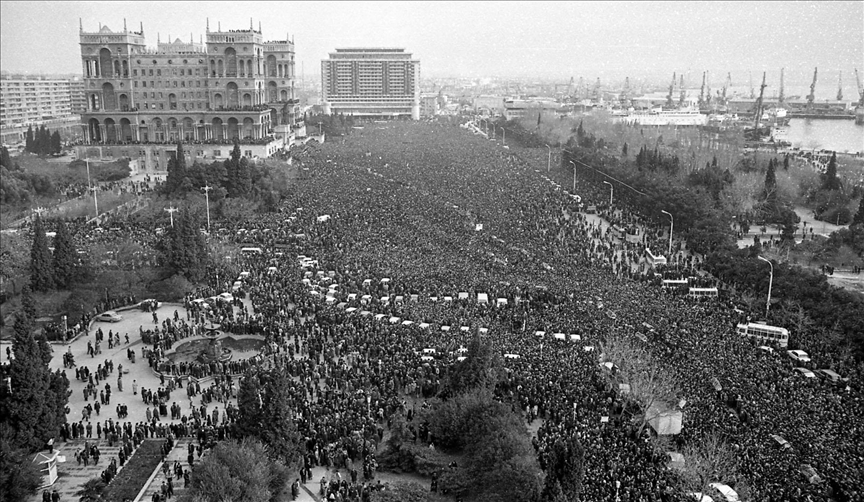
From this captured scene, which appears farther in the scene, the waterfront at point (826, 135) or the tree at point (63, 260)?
the waterfront at point (826, 135)

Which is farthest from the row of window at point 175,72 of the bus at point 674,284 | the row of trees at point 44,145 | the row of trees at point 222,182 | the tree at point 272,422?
the tree at point 272,422

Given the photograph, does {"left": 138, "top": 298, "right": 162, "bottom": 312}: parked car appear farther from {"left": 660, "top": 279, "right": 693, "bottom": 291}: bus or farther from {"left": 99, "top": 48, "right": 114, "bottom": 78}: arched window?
{"left": 99, "top": 48, "right": 114, "bottom": 78}: arched window

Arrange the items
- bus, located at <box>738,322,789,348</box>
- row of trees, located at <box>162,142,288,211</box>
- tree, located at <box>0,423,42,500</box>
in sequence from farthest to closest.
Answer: row of trees, located at <box>162,142,288,211</box>
bus, located at <box>738,322,789,348</box>
tree, located at <box>0,423,42,500</box>

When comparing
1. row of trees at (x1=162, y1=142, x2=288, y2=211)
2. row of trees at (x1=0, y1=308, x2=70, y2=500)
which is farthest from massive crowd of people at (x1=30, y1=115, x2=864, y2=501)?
row of trees at (x1=162, y1=142, x2=288, y2=211)

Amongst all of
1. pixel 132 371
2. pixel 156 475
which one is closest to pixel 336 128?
pixel 132 371

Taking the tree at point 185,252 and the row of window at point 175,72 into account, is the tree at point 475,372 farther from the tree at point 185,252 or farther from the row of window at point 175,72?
the row of window at point 175,72

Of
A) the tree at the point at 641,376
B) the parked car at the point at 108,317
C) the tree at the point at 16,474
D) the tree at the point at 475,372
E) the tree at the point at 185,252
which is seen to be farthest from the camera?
the tree at the point at 185,252
